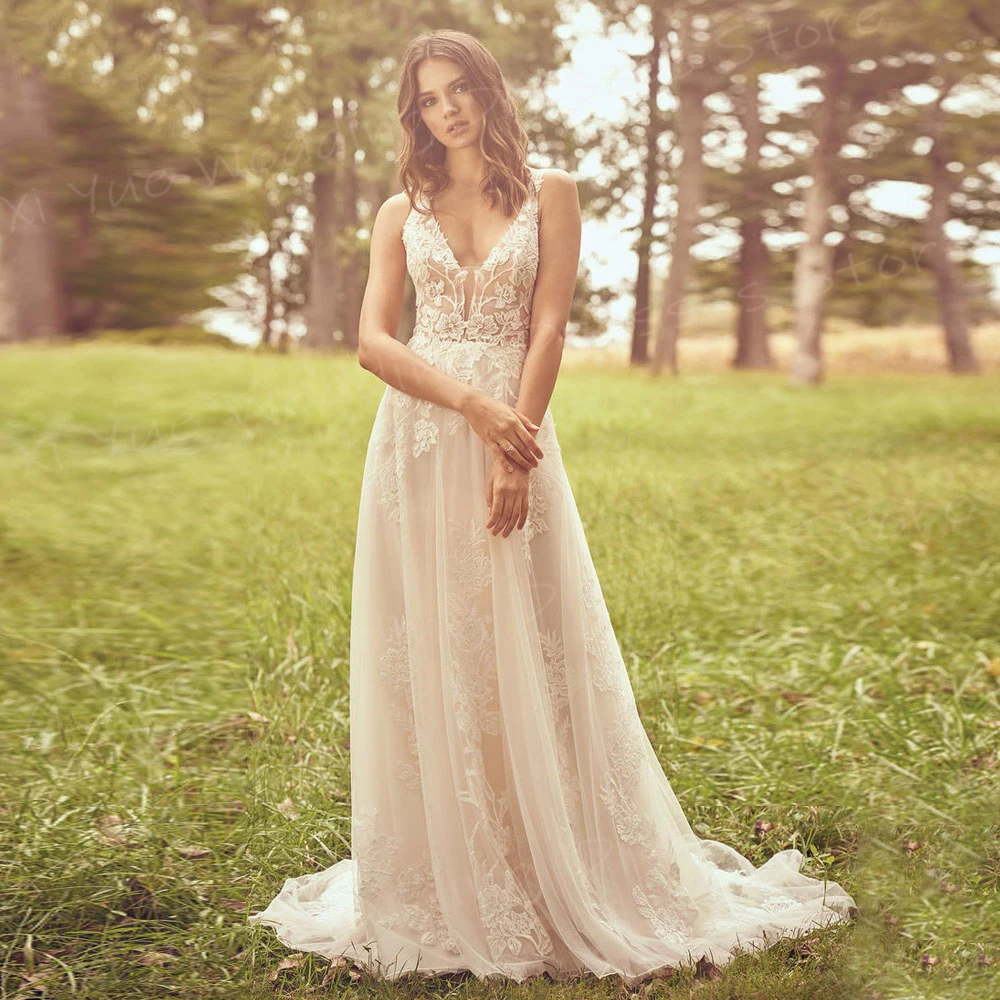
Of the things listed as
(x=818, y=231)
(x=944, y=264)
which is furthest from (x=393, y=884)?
(x=944, y=264)

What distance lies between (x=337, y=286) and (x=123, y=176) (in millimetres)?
1860

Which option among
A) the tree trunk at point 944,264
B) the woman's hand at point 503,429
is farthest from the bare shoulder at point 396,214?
the tree trunk at point 944,264

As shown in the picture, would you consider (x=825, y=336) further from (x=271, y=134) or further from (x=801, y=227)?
(x=271, y=134)

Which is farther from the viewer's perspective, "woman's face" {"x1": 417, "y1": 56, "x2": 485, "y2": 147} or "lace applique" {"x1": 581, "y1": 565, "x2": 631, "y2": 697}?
"lace applique" {"x1": 581, "y1": 565, "x2": 631, "y2": 697}

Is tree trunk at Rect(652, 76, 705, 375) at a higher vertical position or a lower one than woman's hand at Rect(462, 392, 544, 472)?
higher

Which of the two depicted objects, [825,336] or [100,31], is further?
[825,336]

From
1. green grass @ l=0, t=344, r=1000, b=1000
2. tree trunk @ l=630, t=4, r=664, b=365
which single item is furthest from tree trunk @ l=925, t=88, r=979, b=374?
tree trunk @ l=630, t=4, r=664, b=365

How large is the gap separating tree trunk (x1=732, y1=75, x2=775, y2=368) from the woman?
470 cm

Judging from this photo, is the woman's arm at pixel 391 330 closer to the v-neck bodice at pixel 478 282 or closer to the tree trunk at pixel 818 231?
the v-neck bodice at pixel 478 282

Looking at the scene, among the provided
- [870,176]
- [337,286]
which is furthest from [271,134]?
[870,176]

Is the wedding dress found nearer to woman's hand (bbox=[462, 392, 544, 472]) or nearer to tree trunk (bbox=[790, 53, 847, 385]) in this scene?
woman's hand (bbox=[462, 392, 544, 472])

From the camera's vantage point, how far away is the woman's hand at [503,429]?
6.42 ft

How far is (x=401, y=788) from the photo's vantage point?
2156mm

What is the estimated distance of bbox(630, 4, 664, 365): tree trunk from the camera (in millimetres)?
4934
